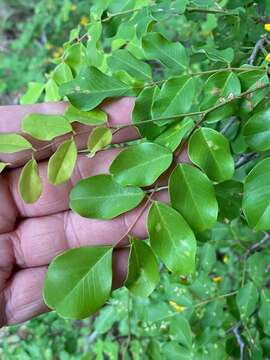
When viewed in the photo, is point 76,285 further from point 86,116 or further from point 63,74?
point 63,74

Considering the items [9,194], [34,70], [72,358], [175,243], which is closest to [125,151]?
[175,243]

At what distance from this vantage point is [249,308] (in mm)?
1323

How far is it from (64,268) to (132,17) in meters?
0.58

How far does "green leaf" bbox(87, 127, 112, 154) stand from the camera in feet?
2.92

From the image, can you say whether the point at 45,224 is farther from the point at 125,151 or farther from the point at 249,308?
the point at 249,308

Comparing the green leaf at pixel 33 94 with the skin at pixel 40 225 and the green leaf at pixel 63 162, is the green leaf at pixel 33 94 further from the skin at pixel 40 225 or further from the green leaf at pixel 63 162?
the green leaf at pixel 63 162

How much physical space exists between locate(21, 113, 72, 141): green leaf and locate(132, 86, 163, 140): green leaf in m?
0.12

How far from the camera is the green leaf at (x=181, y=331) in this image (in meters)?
1.41

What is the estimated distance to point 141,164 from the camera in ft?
2.83

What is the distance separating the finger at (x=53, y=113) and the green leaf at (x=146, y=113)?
0.20ft

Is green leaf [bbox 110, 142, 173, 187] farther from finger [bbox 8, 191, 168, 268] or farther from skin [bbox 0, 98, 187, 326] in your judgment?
finger [bbox 8, 191, 168, 268]

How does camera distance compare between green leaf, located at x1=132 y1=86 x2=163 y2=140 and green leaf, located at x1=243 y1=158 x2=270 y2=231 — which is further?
green leaf, located at x1=132 y1=86 x2=163 y2=140

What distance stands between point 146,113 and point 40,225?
40 cm

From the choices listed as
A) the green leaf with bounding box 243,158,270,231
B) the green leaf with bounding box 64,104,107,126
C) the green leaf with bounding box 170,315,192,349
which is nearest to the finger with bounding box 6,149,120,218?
the green leaf with bounding box 64,104,107,126
